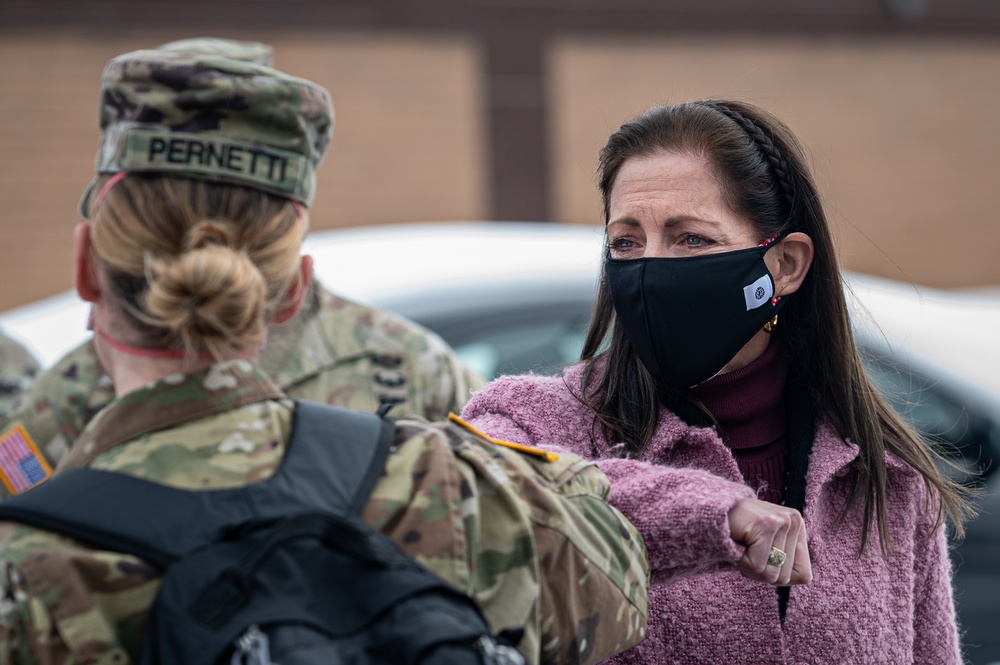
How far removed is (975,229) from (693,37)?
4.76 m

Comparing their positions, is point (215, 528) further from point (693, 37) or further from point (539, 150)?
point (693, 37)

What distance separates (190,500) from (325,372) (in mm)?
1690

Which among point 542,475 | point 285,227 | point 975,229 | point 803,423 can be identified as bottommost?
point 975,229

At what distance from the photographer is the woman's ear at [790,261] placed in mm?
2172

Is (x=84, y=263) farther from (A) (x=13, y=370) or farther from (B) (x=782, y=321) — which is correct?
(A) (x=13, y=370)

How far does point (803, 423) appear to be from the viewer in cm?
224

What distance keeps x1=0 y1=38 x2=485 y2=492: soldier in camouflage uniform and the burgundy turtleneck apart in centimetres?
98

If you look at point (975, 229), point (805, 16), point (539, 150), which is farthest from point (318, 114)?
point (975, 229)

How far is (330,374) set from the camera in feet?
9.81

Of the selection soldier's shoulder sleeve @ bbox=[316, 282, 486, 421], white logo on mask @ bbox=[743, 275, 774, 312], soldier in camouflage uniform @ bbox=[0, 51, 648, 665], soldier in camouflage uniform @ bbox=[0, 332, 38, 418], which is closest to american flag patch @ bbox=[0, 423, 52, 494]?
soldier in camouflage uniform @ bbox=[0, 332, 38, 418]

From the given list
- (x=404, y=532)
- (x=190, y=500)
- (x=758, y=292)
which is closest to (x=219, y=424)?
(x=190, y=500)

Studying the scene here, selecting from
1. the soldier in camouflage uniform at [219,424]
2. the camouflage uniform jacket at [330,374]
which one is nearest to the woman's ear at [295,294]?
the soldier in camouflage uniform at [219,424]

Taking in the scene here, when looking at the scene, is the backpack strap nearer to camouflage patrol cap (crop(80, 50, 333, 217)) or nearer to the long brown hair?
camouflage patrol cap (crop(80, 50, 333, 217))

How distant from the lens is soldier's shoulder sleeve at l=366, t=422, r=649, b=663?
1.41 meters
